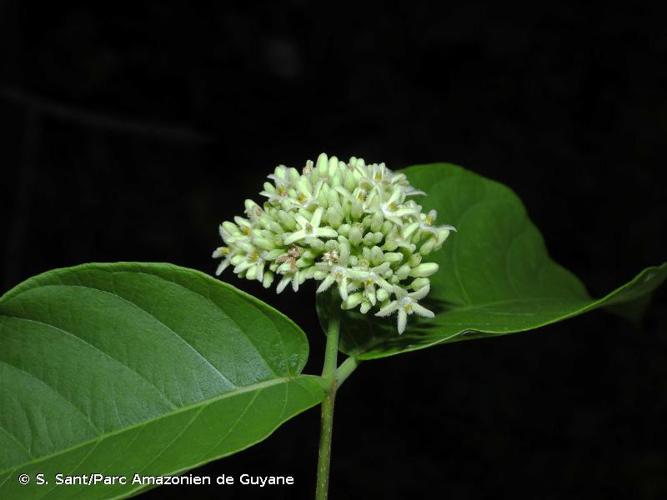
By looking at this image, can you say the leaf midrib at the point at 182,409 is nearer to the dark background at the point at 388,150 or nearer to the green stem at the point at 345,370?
the green stem at the point at 345,370

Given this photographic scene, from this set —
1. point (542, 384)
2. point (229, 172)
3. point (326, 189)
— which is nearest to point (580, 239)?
point (542, 384)

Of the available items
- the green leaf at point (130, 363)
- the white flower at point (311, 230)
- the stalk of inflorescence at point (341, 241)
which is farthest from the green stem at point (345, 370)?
the white flower at point (311, 230)

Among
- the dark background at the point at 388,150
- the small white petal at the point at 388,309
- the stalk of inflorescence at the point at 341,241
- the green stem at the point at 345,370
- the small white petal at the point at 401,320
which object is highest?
the dark background at the point at 388,150

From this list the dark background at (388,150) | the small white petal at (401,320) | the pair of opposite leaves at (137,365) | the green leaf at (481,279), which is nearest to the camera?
the pair of opposite leaves at (137,365)

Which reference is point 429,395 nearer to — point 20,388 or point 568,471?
point 568,471

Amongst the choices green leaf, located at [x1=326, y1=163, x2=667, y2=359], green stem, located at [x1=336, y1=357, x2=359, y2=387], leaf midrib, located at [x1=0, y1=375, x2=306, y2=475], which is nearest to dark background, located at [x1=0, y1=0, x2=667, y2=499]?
green leaf, located at [x1=326, y1=163, x2=667, y2=359]

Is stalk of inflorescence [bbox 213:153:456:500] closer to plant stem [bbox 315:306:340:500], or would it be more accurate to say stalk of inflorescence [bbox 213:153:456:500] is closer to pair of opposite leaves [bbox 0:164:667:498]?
plant stem [bbox 315:306:340:500]

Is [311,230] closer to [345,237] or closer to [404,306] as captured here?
[345,237]
